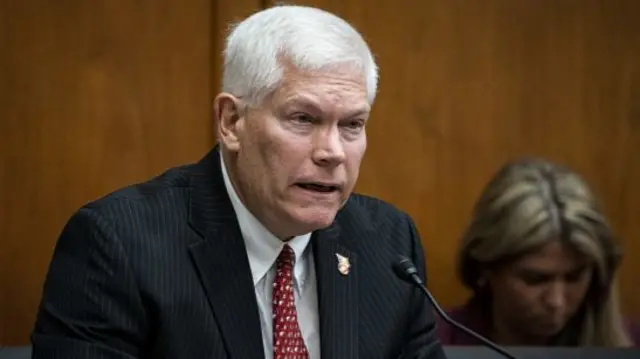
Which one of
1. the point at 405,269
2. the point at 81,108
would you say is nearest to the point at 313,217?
the point at 405,269

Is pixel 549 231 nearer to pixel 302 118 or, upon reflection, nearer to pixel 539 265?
pixel 539 265

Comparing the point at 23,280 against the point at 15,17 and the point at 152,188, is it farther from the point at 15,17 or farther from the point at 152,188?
the point at 152,188

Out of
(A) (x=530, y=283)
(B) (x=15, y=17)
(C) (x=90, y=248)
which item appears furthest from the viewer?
(B) (x=15, y=17)

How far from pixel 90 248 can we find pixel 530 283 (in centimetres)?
105

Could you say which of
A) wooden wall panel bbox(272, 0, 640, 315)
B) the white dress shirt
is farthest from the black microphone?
wooden wall panel bbox(272, 0, 640, 315)

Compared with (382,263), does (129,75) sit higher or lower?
higher

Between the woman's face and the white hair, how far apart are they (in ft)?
2.79

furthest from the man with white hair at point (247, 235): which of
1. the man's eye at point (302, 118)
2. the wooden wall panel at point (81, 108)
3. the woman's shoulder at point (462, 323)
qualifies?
the wooden wall panel at point (81, 108)

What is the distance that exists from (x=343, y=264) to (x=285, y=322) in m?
0.14

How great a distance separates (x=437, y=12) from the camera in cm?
249

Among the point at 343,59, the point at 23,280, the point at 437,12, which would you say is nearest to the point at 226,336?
the point at 343,59

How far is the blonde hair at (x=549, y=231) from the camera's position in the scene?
7.11 feet

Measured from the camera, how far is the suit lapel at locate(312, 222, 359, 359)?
151 cm

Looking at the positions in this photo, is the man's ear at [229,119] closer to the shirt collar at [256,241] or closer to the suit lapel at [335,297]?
the shirt collar at [256,241]
